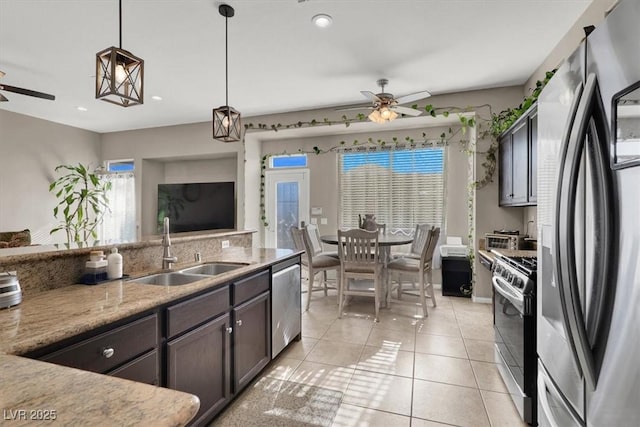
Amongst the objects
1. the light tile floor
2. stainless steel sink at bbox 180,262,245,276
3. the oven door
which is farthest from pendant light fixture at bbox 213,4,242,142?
the oven door

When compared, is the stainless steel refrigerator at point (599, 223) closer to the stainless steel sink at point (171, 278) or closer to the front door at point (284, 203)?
the stainless steel sink at point (171, 278)

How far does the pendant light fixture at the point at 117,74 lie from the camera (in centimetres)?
170

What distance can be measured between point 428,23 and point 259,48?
1645 millimetres

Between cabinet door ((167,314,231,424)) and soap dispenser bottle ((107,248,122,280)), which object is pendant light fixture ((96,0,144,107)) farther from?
cabinet door ((167,314,231,424))

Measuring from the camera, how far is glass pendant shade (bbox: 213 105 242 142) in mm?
2650

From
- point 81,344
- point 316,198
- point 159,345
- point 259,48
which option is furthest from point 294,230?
point 81,344

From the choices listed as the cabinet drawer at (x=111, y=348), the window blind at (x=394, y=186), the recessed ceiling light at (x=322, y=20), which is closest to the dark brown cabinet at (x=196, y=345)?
the cabinet drawer at (x=111, y=348)

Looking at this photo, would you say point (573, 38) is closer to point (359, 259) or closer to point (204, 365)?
point (359, 259)

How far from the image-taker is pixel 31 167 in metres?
5.48

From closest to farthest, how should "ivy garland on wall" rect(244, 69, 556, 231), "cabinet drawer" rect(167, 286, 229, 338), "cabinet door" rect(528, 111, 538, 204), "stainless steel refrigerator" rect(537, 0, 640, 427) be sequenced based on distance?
"stainless steel refrigerator" rect(537, 0, 640, 427), "cabinet drawer" rect(167, 286, 229, 338), "cabinet door" rect(528, 111, 538, 204), "ivy garland on wall" rect(244, 69, 556, 231)

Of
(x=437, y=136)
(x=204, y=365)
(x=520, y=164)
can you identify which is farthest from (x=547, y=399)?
(x=437, y=136)

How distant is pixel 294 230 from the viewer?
4.23m

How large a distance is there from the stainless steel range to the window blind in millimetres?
3034

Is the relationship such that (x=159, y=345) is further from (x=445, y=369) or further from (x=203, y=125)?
(x=203, y=125)
